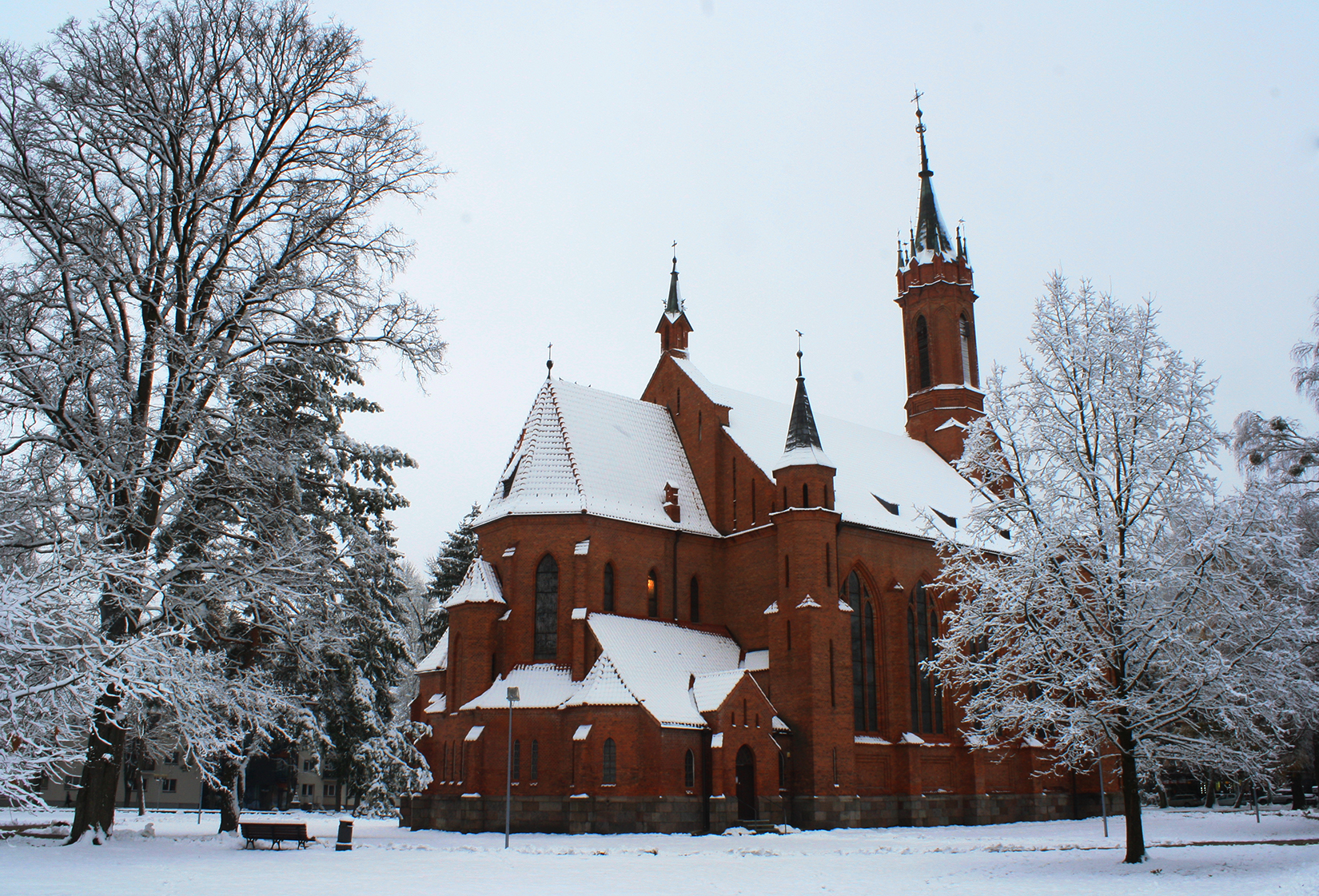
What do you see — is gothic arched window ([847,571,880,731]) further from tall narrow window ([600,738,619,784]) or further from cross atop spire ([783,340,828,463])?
tall narrow window ([600,738,619,784])

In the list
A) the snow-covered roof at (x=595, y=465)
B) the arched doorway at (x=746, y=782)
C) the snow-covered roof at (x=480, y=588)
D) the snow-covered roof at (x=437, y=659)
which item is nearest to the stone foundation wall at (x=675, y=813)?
the arched doorway at (x=746, y=782)

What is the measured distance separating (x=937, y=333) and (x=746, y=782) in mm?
30748

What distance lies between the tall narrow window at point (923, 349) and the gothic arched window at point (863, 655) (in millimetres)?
19926

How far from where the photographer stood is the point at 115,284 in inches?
794

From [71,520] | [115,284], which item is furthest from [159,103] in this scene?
[71,520]

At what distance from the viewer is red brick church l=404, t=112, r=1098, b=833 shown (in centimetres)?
3169

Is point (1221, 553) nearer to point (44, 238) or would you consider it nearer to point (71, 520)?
point (71, 520)

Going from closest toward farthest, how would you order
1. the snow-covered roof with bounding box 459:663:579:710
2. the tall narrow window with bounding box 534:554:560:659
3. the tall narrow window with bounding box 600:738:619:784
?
1. the tall narrow window with bounding box 600:738:619:784
2. the snow-covered roof with bounding box 459:663:579:710
3. the tall narrow window with bounding box 534:554:560:659

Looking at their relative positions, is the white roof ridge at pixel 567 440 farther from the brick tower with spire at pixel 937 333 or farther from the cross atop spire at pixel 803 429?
the brick tower with spire at pixel 937 333

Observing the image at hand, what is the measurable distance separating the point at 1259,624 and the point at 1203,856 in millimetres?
5202

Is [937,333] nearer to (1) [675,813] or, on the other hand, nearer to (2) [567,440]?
(2) [567,440]

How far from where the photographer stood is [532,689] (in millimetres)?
33250

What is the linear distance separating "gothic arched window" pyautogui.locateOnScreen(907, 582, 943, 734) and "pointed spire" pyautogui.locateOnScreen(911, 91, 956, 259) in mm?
23599

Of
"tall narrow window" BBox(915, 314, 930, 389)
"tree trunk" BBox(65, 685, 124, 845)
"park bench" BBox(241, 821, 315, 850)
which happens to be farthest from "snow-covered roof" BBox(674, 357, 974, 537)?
"tree trunk" BBox(65, 685, 124, 845)
